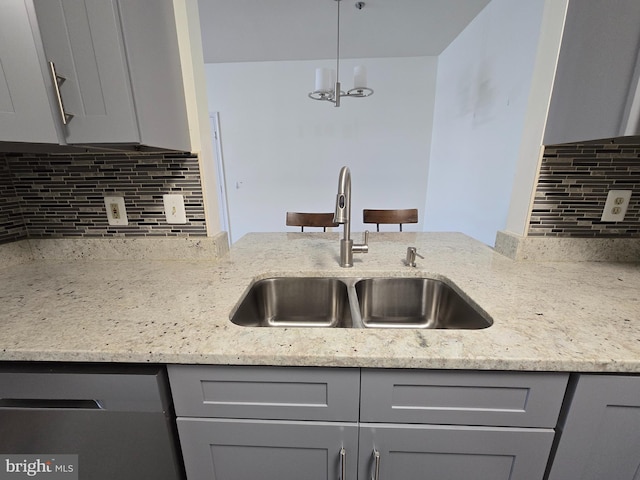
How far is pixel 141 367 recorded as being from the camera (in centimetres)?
62

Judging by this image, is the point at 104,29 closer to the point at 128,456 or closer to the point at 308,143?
the point at 128,456

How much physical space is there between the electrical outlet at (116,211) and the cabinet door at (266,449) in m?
0.87

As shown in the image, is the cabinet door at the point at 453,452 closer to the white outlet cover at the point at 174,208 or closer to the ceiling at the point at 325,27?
the white outlet cover at the point at 174,208

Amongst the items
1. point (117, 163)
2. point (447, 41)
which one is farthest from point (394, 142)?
point (117, 163)

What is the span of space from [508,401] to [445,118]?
129 inches

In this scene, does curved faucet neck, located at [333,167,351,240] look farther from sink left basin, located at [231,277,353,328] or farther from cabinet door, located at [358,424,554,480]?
cabinet door, located at [358,424,554,480]

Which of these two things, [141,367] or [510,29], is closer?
[141,367]

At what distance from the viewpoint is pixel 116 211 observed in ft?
3.61

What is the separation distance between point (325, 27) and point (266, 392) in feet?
10.2

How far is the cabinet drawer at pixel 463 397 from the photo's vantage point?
576mm

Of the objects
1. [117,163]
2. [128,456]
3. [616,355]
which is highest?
[117,163]

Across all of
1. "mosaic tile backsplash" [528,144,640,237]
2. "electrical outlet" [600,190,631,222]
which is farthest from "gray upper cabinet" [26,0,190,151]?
"electrical outlet" [600,190,631,222]

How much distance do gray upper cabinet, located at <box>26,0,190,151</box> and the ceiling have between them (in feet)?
6.36

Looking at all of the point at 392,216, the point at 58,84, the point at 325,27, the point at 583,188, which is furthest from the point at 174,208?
the point at 325,27
